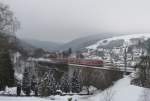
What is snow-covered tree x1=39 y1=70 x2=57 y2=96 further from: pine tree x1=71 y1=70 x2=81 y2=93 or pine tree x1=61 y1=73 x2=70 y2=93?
pine tree x1=71 y1=70 x2=81 y2=93

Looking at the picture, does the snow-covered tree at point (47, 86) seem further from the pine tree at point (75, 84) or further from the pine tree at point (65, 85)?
the pine tree at point (75, 84)

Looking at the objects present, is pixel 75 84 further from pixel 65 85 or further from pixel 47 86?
pixel 47 86

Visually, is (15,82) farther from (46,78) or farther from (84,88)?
(84,88)

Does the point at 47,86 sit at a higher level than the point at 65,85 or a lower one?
higher

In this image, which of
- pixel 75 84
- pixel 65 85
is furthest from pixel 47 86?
pixel 75 84

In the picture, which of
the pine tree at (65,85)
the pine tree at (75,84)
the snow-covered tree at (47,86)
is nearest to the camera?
the snow-covered tree at (47,86)

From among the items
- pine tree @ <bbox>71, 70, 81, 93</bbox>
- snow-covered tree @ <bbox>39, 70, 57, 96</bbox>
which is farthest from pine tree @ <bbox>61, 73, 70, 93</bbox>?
snow-covered tree @ <bbox>39, 70, 57, 96</bbox>

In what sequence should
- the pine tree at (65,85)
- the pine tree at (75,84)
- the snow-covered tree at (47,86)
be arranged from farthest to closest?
1. the pine tree at (75,84)
2. the pine tree at (65,85)
3. the snow-covered tree at (47,86)

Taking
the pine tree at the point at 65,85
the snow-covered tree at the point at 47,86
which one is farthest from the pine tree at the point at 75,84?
the snow-covered tree at the point at 47,86

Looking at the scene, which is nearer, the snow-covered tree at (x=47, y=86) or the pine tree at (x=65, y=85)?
the snow-covered tree at (x=47, y=86)

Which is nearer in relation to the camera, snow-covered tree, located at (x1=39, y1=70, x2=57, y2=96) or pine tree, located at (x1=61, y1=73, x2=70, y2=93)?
snow-covered tree, located at (x1=39, y1=70, x2=57, y2=96)

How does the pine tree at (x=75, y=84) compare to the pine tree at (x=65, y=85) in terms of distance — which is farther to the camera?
the pine tree at (x=75, y=84)

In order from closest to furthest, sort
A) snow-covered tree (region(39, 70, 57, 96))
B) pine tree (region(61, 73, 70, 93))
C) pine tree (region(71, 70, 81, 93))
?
snow-covered tree (region(39, 70, 57, 96))
pine tree (region(61, 73, 70, 93))
pine tree (region(71, 70, 81, 93))

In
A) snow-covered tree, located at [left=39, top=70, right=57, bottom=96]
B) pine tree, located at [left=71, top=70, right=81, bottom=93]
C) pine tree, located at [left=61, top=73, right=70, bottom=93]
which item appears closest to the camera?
snow-covered tree, located at [left=39, top=70, right=57, bottom=96]
